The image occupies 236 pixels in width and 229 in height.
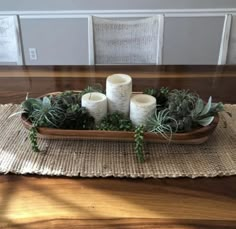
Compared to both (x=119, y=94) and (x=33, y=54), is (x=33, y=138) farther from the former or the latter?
(x=33, y=54)

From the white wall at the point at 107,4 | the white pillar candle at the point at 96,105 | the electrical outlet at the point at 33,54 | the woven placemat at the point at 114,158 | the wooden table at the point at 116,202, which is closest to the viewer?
the wooden table at the point at 116,202

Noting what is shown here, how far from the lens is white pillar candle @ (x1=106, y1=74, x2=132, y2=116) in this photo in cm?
95

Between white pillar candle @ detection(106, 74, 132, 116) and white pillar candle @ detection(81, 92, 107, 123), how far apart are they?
2cm

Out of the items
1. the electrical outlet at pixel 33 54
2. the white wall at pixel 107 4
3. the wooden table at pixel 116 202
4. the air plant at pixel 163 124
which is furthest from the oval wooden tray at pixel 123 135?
the electrical outlet at pixel 33 54

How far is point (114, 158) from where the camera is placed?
894 mm

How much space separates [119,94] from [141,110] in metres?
0.08

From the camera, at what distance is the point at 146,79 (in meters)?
1.41

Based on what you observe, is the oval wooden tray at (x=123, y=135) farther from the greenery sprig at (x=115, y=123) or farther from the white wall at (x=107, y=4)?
the white wall at (x=107, y=4)

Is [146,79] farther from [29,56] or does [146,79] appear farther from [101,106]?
[29,56]

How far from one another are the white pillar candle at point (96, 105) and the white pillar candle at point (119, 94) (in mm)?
23

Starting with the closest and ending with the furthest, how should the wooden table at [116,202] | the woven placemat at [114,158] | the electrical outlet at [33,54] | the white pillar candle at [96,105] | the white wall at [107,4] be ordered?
the wooden table at [116,202]
the woven placemat at [114,158]
the white pillar candle at [96,105]
the white wall at [107,4]
the electrical outlet at [33,54]

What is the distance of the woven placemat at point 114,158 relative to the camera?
84cm

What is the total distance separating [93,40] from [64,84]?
0.39m

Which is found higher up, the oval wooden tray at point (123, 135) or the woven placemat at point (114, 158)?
the oval wooden tray at point (123, 135)
